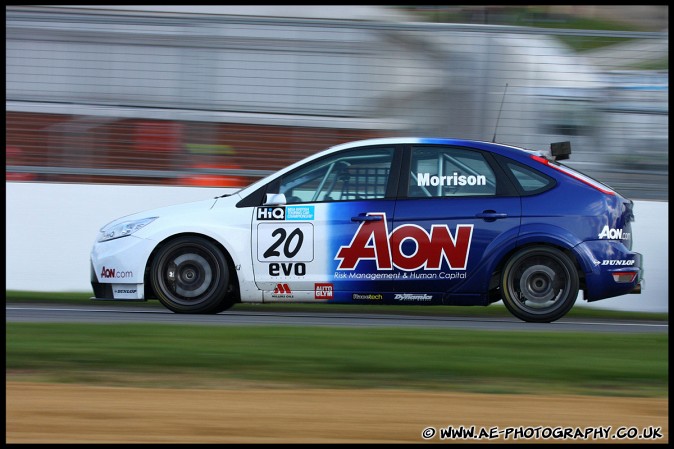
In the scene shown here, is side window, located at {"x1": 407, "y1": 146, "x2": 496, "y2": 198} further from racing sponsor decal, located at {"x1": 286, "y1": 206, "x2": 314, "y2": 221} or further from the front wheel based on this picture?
racing sponsor decal, located at {"x1": 286, "y1": 206, "x2": 314, "y2": 221}

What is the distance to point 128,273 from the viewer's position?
374 inches

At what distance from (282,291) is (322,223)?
687 millimetres

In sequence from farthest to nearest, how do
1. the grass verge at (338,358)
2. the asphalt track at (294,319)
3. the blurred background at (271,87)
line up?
1. the blurred background at (271,87)
2. the asphalt track at (294,319)
3. the grass verge at (338,358)

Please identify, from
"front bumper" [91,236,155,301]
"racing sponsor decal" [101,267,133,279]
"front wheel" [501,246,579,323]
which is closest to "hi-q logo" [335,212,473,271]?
"front wheel" [501,246,579,323]


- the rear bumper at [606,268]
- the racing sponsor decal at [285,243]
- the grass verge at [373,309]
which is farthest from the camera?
the grass verge at [373,309]

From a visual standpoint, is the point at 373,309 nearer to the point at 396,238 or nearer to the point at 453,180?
the point at 396,238

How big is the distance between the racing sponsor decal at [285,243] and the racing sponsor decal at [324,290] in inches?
7.5

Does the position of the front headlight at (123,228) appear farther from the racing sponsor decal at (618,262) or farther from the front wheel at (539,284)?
the racing sponsor decal at (618,262)

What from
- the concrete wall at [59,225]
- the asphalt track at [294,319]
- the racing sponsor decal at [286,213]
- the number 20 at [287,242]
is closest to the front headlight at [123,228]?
the asphalt track at [294,319]

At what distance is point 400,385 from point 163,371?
1.47m

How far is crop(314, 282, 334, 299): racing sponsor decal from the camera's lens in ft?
30.6

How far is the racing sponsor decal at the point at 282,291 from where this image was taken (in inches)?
369

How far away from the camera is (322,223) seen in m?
9.33

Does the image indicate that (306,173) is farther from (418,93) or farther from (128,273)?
(418,93)
